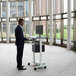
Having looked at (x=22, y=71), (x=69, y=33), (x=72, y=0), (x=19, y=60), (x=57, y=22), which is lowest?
(x=22, y=71)

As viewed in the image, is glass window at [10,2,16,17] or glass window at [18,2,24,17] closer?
glass window at [18,2,24,17]

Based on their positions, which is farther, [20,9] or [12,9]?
[12,9]

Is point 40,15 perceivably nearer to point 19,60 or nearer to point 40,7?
point 40,7

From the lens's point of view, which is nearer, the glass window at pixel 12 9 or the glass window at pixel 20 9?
the glass window at pixel 20 9

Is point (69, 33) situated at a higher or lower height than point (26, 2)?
lower

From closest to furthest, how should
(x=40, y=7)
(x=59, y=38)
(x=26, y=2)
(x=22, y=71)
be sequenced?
1. (x=22, y=71)
2. (x=59, y=38)
3. (x=40, y=7)
4. (x=26, y=2)

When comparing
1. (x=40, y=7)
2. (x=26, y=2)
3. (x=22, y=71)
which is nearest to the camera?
(x=22, y=71)

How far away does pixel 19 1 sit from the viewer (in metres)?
16.4

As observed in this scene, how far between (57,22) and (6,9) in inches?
227

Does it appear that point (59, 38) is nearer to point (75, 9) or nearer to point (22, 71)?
point (75, 9)

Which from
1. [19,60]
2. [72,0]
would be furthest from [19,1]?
[19,60]

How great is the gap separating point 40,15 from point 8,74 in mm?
10751

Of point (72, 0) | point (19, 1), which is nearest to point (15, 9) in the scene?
point (19, 1)

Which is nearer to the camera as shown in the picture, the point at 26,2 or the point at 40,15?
the point at 40,15
